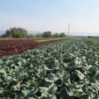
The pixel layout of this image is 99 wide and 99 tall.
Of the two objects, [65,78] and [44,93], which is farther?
[65,78]

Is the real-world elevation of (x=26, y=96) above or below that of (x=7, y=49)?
above

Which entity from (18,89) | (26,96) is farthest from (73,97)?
(18,89)

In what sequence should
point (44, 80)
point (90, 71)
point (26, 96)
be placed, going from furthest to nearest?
1. point (90, 71)
2. point (44, 80)
3. point (26, 96)

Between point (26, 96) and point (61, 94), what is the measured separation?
58cm

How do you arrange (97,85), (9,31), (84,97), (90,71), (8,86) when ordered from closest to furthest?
(84,97)
(97,85)
(8,86)
(90,71)
(9,31)

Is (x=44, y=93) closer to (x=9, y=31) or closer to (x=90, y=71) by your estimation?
(x=90, y=71)

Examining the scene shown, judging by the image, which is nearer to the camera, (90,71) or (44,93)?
(44,93)

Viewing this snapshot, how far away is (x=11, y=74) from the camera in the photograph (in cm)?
504

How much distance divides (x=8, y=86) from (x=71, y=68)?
1535 mm

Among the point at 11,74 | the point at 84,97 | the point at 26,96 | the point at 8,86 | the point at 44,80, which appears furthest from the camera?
the point at 11,74

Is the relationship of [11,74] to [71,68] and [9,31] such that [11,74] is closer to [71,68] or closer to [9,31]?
[71,68]

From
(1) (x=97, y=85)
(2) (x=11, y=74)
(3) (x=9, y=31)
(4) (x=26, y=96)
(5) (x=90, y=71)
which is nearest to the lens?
(4) (x=26, y=96)

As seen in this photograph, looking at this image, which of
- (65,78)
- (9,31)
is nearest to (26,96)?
(65,78)

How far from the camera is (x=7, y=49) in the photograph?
21969mm
